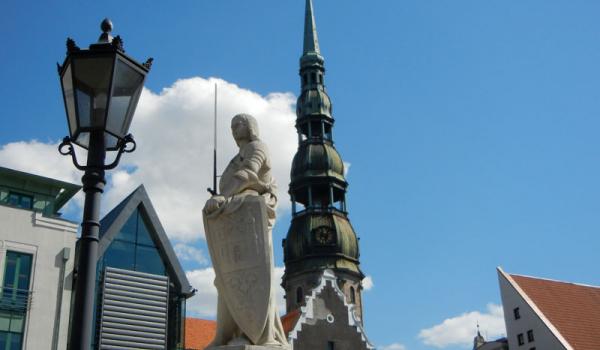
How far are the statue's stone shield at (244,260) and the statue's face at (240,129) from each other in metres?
0.88

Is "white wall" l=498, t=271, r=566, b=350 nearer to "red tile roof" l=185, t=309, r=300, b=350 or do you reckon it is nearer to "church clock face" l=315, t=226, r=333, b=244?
"red tile roof" l=185, t=309, r=300, b=350

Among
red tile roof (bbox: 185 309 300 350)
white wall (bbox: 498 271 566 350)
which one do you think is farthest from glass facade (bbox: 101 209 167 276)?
white wall (bbox: 498 271 566 350)

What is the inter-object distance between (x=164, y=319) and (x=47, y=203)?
5770mm

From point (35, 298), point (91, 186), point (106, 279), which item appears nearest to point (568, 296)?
point (106, 279)

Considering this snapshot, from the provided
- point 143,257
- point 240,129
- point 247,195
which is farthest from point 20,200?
point 247,195

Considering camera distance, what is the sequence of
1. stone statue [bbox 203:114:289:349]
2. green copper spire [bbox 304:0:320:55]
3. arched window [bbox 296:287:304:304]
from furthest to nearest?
green copper spire [bbox 304:0:320:55] < arched window [bbox 296:287:304:304] < stone statue [bbox 203:114:289:349]

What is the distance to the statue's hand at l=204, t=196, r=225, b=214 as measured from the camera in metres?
7.61

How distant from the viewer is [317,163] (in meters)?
54.3

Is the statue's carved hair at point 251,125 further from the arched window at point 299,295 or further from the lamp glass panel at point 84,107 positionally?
the arched window at point 299,295

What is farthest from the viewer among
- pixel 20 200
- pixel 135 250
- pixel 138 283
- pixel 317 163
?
pixel 317 163

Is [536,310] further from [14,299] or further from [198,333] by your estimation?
[14,299]

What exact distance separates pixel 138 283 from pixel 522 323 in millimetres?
21273

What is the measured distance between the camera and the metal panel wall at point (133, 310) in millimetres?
23656

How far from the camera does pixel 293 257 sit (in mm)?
54094
